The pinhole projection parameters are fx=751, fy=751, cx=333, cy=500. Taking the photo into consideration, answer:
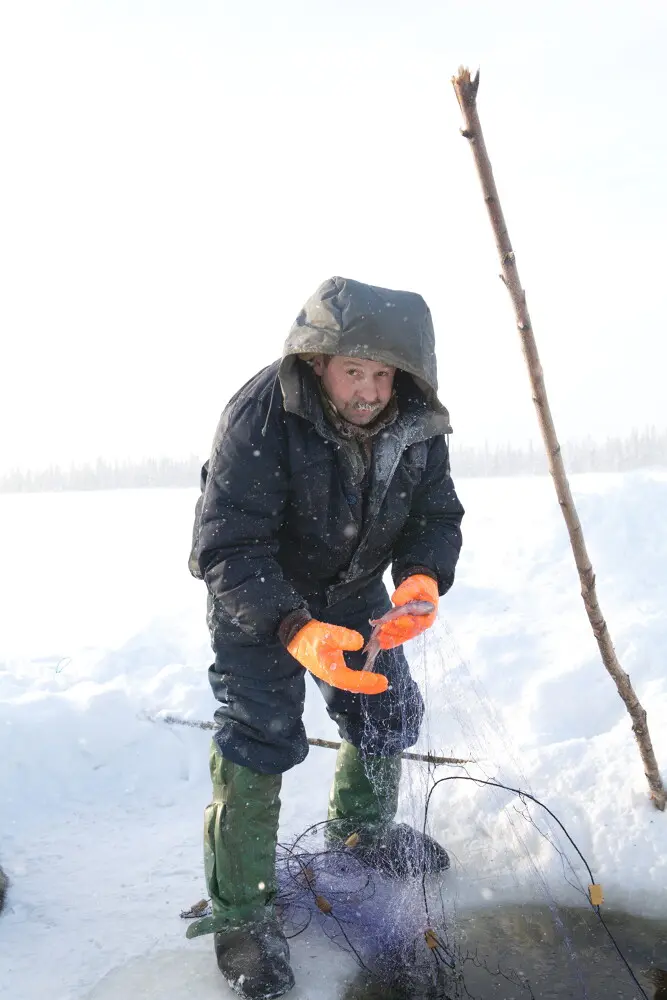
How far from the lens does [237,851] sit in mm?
2547

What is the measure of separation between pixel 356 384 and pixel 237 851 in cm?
163

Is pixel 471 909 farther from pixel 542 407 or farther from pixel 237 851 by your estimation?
pixel 542 407

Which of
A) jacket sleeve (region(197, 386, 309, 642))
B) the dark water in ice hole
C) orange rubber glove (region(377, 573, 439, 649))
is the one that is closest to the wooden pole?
the dark water in ice hole

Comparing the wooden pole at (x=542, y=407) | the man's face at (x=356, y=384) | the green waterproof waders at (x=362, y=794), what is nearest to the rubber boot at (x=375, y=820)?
the green waterproof waders at (x=362, y=794)

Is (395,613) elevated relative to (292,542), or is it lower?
lower

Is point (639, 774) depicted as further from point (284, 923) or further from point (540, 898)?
point (284, 923)

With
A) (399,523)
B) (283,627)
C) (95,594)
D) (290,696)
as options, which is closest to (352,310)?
(399,523)

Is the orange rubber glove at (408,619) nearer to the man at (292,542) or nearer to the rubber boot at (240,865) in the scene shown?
the man at (292,542)

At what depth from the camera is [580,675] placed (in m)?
4.57

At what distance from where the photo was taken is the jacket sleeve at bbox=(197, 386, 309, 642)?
7.93 ft

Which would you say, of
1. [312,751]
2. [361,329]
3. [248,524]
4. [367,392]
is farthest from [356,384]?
[312,751]

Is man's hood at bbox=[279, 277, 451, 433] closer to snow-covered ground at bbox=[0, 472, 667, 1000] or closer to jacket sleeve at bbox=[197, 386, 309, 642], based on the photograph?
jacket sleeve at bbox=[197, 386, 309, 642]

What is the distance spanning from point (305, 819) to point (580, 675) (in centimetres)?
190

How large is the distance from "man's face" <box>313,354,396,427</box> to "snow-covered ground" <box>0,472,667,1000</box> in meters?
0.98
